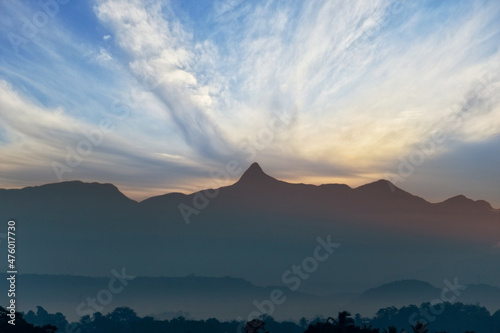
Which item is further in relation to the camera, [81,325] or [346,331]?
[81,325]

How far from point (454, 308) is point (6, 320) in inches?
7417

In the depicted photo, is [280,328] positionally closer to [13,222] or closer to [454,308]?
[454,308]

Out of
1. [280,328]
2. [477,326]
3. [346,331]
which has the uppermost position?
[346,331]

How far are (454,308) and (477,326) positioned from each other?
21.8 meters

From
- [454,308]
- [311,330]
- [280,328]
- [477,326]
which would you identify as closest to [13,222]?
[311,330]

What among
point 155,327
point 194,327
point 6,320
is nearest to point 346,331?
point 6,320

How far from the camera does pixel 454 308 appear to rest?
571 feet

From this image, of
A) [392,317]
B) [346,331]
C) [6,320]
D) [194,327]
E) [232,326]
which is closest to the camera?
[346,331]

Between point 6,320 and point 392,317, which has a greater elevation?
point 6,320

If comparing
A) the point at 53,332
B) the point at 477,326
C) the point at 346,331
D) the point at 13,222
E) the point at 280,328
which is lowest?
the point at 477,326

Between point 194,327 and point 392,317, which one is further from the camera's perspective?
point 392,317

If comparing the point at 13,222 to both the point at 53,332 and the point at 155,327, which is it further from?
the point at 155,327

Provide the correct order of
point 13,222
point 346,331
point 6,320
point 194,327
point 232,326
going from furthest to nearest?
point 232,326 < point 194,327 < point 6,320 < point 346,331 < point 13,222

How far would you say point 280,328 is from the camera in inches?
5472
